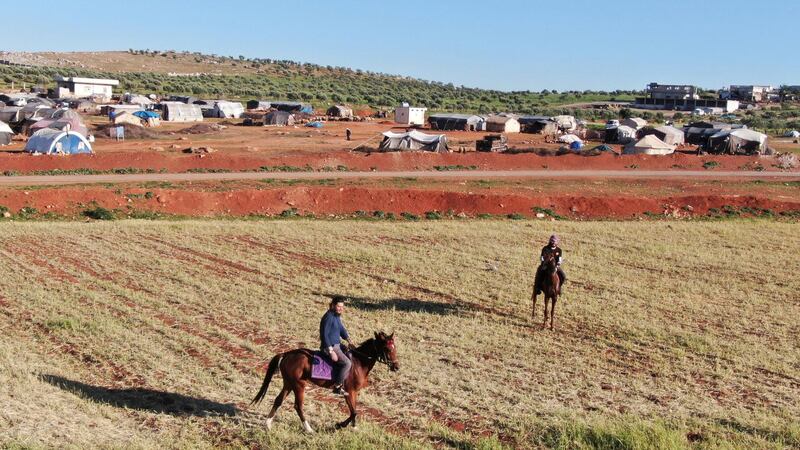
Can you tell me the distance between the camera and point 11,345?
692 inches

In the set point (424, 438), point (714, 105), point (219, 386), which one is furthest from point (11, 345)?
point (714, 105)

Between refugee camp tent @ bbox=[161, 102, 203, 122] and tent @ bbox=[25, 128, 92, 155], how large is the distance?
38.7 m

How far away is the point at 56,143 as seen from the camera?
187ft

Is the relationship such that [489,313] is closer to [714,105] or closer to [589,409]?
[589,409]

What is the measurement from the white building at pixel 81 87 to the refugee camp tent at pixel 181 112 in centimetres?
2421

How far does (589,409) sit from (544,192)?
3388 centimetres

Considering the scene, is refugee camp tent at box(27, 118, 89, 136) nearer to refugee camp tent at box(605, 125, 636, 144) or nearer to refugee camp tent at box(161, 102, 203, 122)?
refugee camp tent at box(161, 102, 203, 122)

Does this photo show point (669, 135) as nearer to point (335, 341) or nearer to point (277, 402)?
point (335, 341)

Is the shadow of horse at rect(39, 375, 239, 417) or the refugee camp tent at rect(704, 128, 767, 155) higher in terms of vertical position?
the refugee camp tent at rect(704, 128, 767, 155)

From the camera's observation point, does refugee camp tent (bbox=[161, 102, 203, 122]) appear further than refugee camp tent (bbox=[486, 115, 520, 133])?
Yes

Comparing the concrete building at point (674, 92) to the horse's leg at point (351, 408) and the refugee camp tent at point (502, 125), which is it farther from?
the horse's leg at point (351, 408)

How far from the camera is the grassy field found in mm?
13602

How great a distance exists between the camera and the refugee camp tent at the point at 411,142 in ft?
218

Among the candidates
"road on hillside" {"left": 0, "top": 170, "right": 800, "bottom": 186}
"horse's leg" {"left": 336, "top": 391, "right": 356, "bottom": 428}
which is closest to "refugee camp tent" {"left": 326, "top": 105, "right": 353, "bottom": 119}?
"road on hillside" {"left": 0, "top": 170, "right": 800, "bottom": 186}
